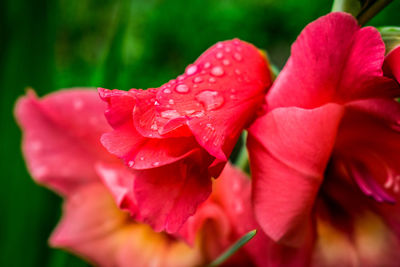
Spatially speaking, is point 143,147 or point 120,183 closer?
point 143,147

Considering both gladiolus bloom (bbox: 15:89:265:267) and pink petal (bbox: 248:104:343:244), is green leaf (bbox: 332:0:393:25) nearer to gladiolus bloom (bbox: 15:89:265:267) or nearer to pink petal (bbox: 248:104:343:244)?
pink petal (bbox: 248:104:343:244)

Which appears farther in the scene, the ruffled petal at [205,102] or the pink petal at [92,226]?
the pink petal at [92,226]

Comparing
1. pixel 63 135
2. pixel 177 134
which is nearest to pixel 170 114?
pixel 177 134

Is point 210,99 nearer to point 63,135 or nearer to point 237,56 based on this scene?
point 237,56

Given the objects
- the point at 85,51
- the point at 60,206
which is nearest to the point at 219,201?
the point at 60,206

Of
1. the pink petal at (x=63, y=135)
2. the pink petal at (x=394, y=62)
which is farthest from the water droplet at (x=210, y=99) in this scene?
the pink petal at (x=63, y=135)

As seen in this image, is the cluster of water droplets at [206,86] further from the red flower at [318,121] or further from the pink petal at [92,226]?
the pink petal at [92,226]
